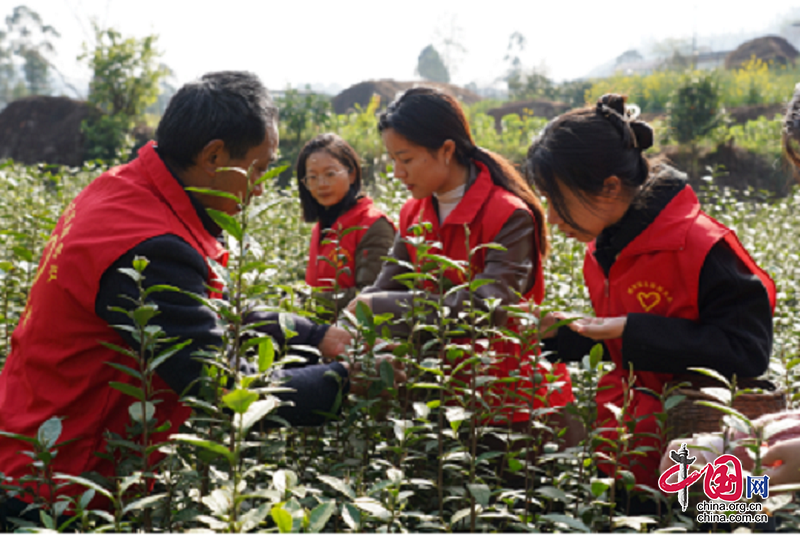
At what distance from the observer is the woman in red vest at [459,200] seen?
2236 mm

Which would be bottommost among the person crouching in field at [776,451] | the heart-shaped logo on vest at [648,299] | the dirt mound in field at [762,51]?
the person crouching in field at [776,451]

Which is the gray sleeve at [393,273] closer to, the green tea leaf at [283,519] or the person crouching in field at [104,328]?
the person crouching in field at [104,328]

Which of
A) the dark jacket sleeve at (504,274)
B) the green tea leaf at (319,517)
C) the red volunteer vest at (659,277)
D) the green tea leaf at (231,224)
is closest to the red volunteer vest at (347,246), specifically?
the dark jacket sleeve at (504,274)

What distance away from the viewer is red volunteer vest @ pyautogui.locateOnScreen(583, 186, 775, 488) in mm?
1797

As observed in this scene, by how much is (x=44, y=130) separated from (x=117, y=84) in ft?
13.0

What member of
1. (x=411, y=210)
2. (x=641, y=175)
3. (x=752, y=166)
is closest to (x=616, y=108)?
(x=641, y=175)

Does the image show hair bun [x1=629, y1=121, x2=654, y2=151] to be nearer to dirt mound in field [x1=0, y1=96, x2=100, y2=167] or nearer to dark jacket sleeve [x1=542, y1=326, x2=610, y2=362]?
Answer: dark jacket sleeve [x1=542, y1=326, x2=610, y2=362]

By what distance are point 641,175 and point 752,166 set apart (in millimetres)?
12999

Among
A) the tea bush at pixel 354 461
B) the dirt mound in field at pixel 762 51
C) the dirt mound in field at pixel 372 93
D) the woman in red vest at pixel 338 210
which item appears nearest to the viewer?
the tea bush at pixel 354 461

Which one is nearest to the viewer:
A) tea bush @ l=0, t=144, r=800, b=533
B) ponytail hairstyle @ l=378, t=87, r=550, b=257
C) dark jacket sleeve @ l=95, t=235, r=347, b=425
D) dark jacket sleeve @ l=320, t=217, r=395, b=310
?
tea bush @ l=0, t=144, r=800, b=533

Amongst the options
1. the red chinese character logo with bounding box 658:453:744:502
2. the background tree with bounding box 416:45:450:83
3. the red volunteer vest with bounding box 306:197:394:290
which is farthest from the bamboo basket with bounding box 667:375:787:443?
the background tree with bounding box 416:45:450:83

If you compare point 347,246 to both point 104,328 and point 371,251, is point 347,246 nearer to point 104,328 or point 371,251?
point 371,251

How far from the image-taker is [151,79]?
16.9 m

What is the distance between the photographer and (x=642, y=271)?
6.24 feet
